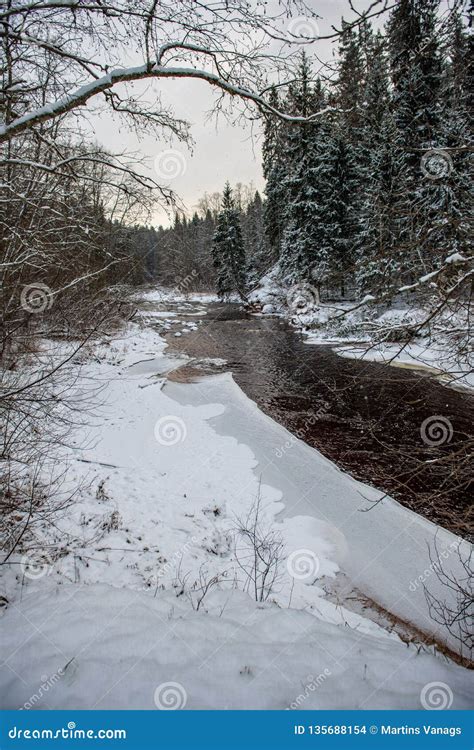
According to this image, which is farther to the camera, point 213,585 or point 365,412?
point 365,412

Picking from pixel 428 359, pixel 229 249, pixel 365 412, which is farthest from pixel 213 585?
pixel 229 249

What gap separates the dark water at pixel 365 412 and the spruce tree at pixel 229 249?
74.9ft

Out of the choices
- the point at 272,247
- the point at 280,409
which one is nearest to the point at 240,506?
the point at 280,409

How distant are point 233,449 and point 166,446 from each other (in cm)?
146

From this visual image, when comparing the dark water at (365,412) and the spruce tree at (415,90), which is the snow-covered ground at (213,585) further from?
the spruce tree at (415,90)

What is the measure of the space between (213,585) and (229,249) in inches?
1478

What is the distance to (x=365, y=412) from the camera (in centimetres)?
969

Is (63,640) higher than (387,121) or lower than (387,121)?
lower

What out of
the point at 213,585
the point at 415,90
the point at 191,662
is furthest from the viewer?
the point at 213,585

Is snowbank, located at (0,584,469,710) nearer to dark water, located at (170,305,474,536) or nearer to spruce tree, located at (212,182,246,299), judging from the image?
dark water, located at (170,305,474,536)

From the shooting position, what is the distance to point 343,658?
2527 millimetres

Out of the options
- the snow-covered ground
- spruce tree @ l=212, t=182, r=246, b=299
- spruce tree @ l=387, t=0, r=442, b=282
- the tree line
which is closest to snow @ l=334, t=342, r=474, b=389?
the tree line

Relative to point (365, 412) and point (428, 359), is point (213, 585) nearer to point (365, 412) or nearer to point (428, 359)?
point (428, 359)
